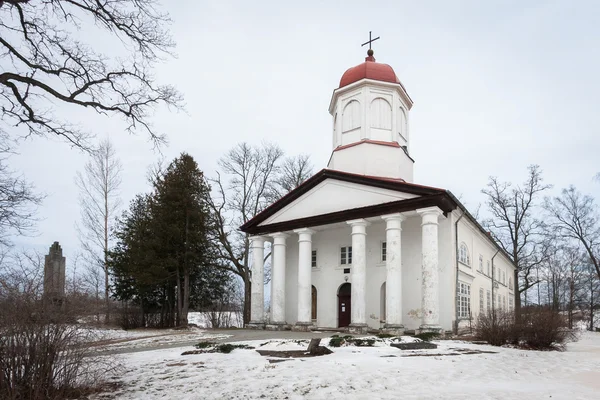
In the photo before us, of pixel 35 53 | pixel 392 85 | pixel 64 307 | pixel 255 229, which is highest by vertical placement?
pixel 392 85

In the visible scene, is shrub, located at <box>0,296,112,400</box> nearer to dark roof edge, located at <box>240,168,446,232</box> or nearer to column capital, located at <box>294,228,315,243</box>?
dark roof edge, located at <box>240,168,446,232</box>

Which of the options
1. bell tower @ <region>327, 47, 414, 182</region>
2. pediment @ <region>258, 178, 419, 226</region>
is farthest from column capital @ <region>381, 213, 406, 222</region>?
bell tower @ <region>327, 47, 414, 182</region>

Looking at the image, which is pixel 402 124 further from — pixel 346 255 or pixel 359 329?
pixel 359 329

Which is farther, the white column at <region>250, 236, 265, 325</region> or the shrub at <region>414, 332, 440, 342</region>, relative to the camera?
the white column at <region>250, 236, 265, 325</region>

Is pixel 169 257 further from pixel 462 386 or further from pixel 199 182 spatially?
pixel 462 386

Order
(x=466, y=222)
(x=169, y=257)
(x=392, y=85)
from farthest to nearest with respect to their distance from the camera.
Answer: (x=169, y=257) < (x=392, y=85) < (x=466, y=222)

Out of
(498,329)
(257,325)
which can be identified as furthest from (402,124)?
(498,329)

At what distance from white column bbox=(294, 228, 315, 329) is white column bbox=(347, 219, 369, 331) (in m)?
2.55

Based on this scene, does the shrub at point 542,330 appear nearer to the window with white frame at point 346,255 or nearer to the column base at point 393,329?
the column base at point 393,329

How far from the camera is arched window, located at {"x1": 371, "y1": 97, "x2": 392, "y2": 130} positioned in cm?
2603

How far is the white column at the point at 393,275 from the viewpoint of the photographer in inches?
797

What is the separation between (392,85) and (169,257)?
1663 cm

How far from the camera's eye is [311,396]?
781 centimetres

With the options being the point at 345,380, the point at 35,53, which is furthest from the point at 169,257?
the point at 345,380
